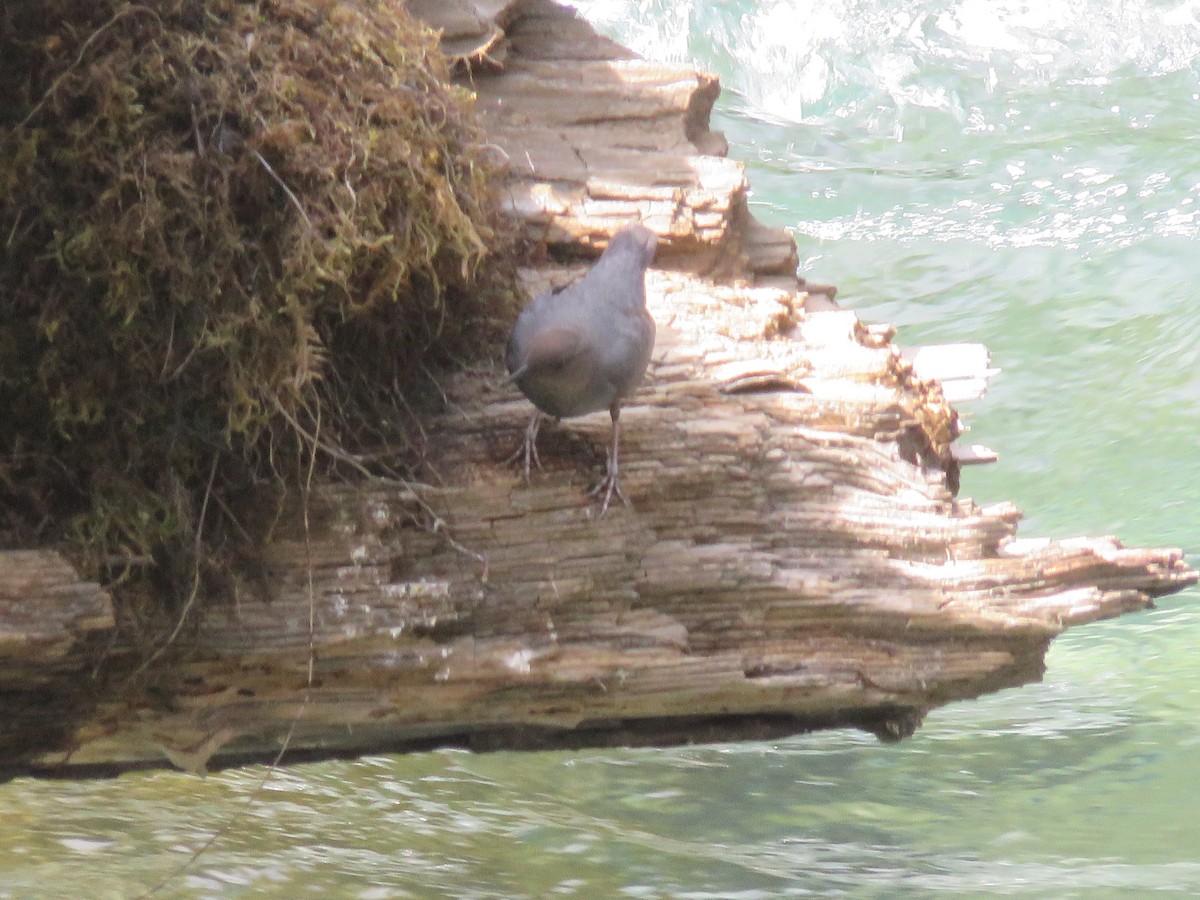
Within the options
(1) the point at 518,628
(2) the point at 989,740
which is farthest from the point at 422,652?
(2) the point at 989,740

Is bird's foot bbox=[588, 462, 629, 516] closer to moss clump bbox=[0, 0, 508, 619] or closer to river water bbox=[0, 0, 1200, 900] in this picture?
moss clump bbox=[0, 0, 508, 619]

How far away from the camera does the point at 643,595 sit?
321 cm

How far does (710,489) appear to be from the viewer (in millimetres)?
3305

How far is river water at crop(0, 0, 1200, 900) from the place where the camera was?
13.1ft

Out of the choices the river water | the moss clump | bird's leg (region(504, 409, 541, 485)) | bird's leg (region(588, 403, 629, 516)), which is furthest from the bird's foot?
the river water

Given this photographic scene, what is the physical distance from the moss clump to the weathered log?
11.3 inches

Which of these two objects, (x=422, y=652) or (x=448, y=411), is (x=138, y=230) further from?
(x=422, y=652)

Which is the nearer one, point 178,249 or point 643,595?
point 178,249

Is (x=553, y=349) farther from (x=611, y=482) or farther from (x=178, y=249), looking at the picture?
(x=178, y=249)

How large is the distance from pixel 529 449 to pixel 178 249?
98 centimetres

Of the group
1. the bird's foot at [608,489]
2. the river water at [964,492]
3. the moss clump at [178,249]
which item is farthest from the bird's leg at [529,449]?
the river water at [964,492]

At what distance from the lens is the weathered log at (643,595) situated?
304 cm

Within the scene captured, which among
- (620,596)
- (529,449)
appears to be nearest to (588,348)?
(529,449)

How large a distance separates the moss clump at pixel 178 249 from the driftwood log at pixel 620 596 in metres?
0.21
